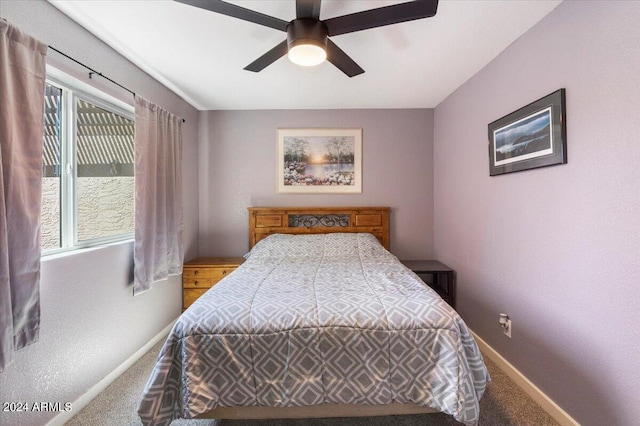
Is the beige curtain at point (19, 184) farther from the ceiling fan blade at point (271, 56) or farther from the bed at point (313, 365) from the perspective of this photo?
the ceiling fan blade at point (271, 56)

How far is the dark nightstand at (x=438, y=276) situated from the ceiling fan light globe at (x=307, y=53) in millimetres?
2248

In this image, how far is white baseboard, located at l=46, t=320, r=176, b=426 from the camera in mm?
1549

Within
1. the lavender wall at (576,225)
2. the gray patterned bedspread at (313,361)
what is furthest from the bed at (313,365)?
the lavender wall at (576,225)

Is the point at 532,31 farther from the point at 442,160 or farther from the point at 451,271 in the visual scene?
the point at 451,271

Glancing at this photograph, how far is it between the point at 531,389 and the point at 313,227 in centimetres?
237

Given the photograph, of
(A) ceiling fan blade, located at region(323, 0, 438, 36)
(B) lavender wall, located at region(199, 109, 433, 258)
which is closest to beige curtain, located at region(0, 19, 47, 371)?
(A) ceiling fan blade, located at region(323, 0, 438, 36)

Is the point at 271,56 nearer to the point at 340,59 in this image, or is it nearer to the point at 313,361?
the point at 340,59

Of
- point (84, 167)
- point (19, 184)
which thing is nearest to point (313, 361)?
point (19, 184)

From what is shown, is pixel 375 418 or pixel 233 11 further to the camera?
pixel 375 418

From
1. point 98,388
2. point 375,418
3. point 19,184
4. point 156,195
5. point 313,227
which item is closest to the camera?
point 19,184

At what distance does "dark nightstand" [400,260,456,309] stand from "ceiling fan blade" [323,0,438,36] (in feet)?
7.44

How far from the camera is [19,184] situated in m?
1.29

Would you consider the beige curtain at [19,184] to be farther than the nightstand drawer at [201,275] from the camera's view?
No

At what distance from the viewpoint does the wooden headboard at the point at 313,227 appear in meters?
3.24
